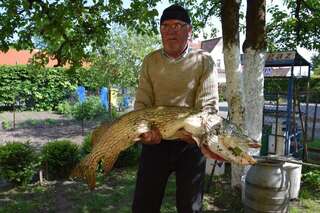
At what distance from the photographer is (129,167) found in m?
7.91

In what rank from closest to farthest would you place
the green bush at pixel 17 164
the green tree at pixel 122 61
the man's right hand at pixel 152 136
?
the man's right hand at pixel 152 136, the green bush at pixel 17 164, the green tree at pixel 122 61

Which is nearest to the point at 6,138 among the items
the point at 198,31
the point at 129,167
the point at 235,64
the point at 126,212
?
the point at 129,167

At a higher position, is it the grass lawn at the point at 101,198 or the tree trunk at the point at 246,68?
the tree trunk at the point at 246,68

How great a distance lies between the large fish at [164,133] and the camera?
2.53 m

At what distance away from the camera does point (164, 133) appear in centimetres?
266

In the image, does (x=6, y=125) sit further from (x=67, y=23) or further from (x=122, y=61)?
(x=67, y=23)

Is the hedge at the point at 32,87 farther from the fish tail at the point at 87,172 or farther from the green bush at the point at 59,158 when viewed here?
the fish tail at the point at 87,172

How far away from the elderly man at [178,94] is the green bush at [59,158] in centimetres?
416

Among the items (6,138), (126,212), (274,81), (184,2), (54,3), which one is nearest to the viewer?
(126,212)

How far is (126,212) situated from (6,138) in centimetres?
857

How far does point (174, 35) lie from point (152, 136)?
0.79 metres

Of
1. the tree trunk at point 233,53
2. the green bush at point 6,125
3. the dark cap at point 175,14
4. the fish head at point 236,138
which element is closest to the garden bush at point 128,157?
the tree trunk at point 233,53

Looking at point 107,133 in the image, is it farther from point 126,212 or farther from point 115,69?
point 115,69

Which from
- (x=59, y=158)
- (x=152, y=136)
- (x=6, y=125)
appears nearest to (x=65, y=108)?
(x=6, y=125)
